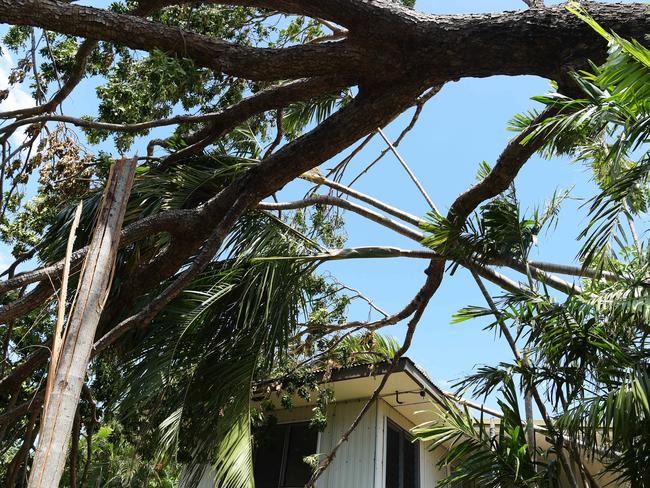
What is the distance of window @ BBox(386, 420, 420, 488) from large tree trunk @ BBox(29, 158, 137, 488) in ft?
25.9

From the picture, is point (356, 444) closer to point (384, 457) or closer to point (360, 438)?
point (360, 438)

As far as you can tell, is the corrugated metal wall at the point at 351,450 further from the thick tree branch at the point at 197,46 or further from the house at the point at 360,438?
the thick tree branch at the point at 197,46

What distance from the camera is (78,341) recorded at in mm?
2031

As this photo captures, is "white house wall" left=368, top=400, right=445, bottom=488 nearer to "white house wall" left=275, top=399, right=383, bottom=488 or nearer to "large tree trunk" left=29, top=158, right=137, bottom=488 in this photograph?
"white house wall" left=275, top=399, right=383, bottom=488

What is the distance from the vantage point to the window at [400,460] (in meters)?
9.52

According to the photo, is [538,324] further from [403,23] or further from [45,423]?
[45,423]

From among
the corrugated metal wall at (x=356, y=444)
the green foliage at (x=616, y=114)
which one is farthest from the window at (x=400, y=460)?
the green foliage at (x=616, y=114)

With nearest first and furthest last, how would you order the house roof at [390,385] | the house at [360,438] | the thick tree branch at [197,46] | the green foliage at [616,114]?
the green foliage at [616,114]
the thick tree branch at [197,46]
the house roof at [390,385]
the house at [360,438]

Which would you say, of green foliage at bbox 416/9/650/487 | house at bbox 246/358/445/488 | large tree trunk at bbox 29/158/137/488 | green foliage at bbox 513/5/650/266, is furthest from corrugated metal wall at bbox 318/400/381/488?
large tree trunk at bbox 29/158/137/488

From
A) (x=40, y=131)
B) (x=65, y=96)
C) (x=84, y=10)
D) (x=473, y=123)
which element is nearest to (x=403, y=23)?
(x=84, y=10)

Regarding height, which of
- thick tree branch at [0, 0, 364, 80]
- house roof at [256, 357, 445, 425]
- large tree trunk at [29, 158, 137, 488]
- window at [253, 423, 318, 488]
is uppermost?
thick tree branch at [0, 0, 364, 80]

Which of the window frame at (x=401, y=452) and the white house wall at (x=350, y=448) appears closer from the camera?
the white house wall at (x=350, y=448)

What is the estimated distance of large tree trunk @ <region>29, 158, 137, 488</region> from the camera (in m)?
1.82

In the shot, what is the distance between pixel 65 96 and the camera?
17.8 ft
